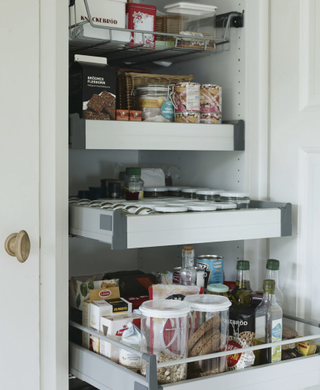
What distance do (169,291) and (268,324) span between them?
0.80ft

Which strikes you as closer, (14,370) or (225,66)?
(14,370)

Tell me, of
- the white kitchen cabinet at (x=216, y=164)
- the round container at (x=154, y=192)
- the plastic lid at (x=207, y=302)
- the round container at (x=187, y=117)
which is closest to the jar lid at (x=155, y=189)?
the round container at (x=154, y=192)

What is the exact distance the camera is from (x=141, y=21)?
1.39m

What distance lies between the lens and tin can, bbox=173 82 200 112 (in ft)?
4.76

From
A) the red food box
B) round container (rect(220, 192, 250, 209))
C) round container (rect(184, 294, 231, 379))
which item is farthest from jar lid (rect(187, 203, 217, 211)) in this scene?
the red food box

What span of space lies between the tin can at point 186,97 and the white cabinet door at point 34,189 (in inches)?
13.8

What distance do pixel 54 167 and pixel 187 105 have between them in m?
0.43

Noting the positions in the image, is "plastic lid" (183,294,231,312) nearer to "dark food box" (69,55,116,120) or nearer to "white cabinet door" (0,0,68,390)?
"white cabinet door" (0,0,68,390)

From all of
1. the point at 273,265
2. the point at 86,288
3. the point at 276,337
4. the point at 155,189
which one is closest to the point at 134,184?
the point at 155,189

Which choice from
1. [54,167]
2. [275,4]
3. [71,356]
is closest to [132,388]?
[71,356]

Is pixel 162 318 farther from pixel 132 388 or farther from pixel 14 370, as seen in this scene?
pixel 14 370

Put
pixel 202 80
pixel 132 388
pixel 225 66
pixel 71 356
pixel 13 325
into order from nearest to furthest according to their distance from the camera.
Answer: pixel 132 388, pixel 13 325, pixel 71 356, pixel 225 66, pixel 202 80

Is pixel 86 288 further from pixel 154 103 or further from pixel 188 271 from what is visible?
pixel 154 103

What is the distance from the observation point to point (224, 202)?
4.66 ft
